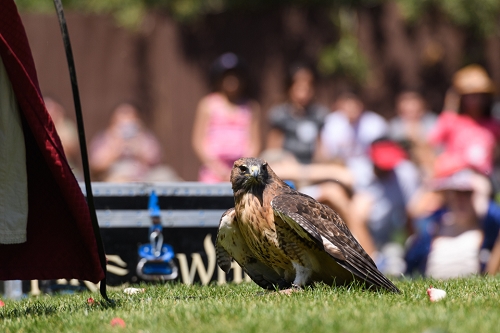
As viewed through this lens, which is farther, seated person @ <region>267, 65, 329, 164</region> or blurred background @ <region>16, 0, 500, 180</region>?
blurred background @ <region>16, 0, 500, 180</region>

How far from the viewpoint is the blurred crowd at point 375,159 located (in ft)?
29.9

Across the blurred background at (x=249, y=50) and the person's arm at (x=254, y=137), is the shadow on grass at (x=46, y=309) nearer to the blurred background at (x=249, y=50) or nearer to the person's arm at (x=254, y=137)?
the person's arm at (x=254, y=137)

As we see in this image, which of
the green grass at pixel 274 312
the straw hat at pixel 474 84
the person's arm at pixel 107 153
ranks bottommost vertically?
the green grass at pixel 274 312

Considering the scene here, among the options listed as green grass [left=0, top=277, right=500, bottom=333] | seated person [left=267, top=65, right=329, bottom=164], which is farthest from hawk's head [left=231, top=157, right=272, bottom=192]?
seated person [left=267, top=65, right=329, bottom=164]

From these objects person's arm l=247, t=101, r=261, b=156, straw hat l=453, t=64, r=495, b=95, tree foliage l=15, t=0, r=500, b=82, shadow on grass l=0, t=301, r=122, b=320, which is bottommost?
shadow on grass l=0, t=301, r=122, b=320

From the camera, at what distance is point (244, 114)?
36.1 feet

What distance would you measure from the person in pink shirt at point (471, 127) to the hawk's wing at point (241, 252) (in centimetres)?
455

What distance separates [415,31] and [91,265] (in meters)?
9.77

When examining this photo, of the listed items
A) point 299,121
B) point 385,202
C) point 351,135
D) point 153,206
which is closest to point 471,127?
point 385,202

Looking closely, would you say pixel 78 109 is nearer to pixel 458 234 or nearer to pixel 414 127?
pixel 458 234

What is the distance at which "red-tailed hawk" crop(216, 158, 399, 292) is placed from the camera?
5.50 metres

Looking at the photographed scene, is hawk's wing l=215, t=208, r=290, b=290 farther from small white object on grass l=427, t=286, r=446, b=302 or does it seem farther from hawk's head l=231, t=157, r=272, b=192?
small white object on grass l=427, t=286, r=446, b=302

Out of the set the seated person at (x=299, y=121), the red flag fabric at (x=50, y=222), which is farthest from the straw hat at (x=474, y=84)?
the red flag fabric at (x=50, y=222)

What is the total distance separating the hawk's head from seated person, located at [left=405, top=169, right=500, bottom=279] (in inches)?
133
